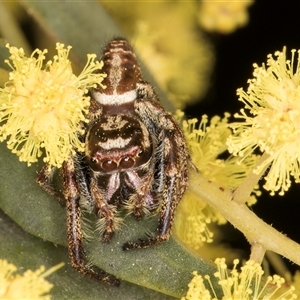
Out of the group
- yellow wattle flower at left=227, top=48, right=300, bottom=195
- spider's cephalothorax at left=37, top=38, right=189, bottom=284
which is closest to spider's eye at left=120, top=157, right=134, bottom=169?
spider's cephalothorax at left=37, top=38, right=189, bottom=284

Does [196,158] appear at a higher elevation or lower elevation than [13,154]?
higher

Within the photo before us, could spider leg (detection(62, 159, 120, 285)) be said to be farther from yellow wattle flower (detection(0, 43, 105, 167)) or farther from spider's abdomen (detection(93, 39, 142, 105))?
spider's abdomen (detection(93, 39, 142, 105))

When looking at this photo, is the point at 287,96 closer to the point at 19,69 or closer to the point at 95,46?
the point at 19,69

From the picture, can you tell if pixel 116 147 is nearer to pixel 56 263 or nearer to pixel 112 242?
pixel 112 242

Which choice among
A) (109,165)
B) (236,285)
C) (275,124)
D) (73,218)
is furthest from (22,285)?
(275,124)

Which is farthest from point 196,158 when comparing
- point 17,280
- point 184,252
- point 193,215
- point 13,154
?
point 17,280

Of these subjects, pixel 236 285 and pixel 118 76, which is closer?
pixel 236 285

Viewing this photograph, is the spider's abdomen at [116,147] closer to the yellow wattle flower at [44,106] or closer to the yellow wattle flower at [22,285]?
the yellow wattle flower at [44,106]

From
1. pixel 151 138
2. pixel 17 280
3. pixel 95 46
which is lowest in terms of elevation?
pixel 17 280
